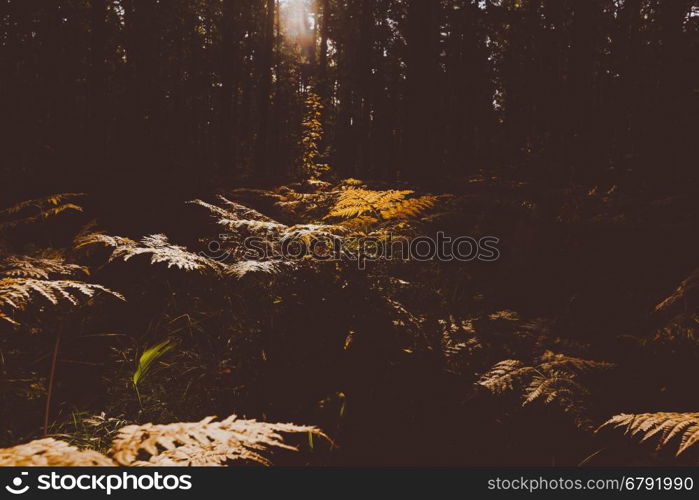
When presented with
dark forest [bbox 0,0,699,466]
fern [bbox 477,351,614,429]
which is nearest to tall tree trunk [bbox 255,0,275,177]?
dark forest [bbox 0,0,699,466]

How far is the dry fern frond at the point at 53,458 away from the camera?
123cm

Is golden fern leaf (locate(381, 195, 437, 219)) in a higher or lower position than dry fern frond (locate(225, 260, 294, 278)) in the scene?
higher

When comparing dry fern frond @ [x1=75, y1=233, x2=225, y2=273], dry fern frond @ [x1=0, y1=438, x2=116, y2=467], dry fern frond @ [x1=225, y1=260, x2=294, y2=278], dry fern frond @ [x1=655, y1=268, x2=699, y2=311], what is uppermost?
dry fern frond @ [x1=75, y1=233, x2=225, y2=273]

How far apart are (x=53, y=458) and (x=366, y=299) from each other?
201 centimetres

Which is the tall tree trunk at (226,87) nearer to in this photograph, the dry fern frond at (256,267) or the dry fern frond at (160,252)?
the dry fern frond at (160,252)

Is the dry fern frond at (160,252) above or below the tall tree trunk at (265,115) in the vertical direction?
below

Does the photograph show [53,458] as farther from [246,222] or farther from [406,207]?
[406,207]

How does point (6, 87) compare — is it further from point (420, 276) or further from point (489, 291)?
point (489, 291)

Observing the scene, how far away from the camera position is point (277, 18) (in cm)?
2556

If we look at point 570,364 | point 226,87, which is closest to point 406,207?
point 570,364

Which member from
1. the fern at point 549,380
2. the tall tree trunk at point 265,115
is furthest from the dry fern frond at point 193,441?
the tall tree trunk at point 265,115

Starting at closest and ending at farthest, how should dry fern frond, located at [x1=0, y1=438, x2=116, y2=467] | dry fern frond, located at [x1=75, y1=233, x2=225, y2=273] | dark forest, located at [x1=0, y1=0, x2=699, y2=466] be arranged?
dry fern frond, located at [x1=0, y1=438, x2=116, y2=467] → dark forest, located at [x1=0, y1=0, x2=699, y2=466] → dry fern frond, located at [x1=75, y1=233, x2=225, y2=273]

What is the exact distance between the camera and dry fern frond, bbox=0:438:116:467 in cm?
123

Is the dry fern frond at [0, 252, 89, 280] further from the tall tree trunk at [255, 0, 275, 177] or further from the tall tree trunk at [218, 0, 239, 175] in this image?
the tall tree trunk at [218, 0, 239, 175]
